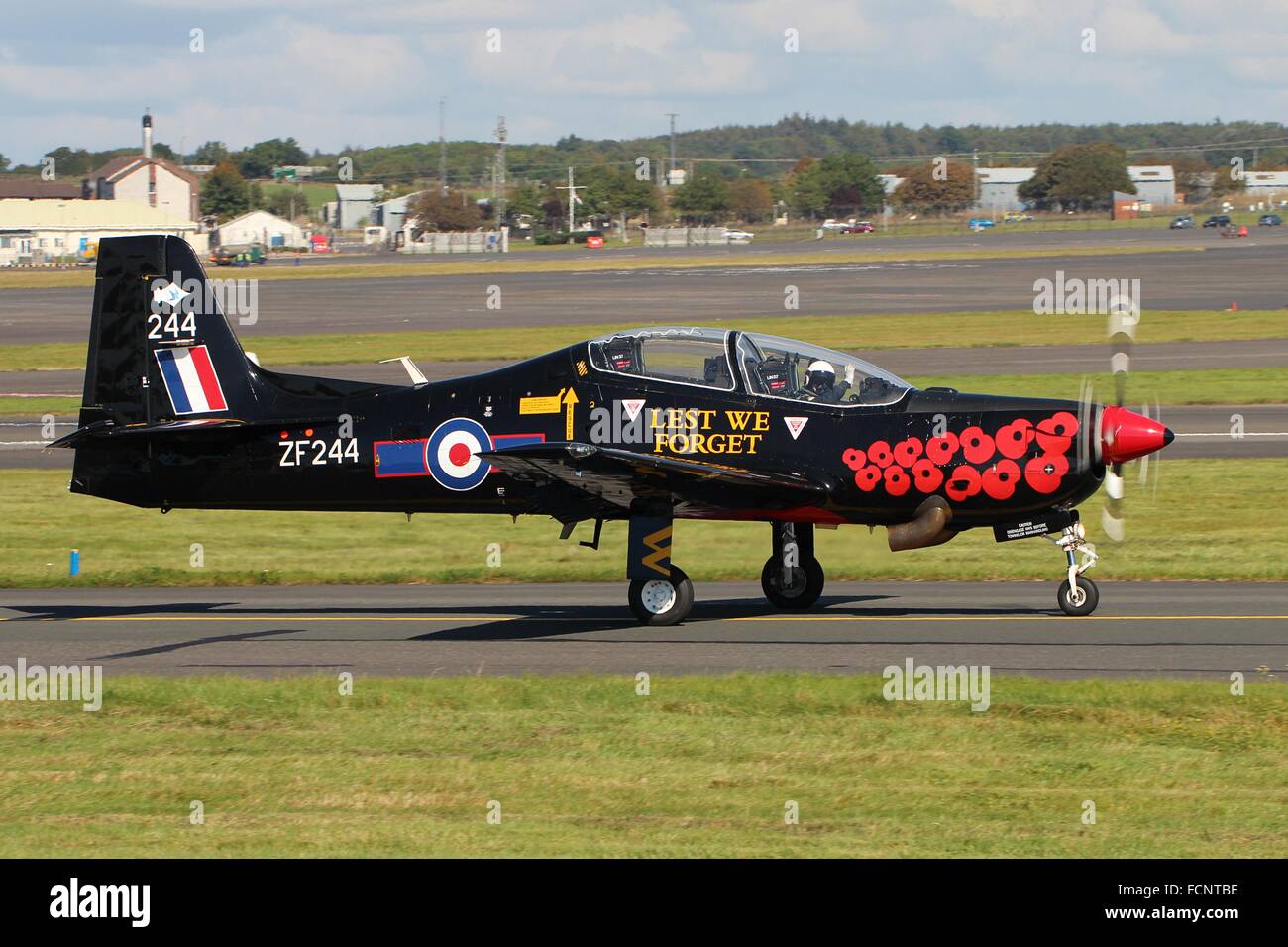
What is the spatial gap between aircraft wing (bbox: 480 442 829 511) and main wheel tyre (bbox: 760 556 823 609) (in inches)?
46.7

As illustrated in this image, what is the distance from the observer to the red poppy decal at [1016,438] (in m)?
14.3

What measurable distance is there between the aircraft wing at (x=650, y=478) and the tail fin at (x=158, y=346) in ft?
13.1

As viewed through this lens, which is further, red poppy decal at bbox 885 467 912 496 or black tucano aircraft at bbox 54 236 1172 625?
red poppy decal at bbox 885 467 912 496

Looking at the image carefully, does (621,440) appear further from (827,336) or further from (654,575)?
(827,336)

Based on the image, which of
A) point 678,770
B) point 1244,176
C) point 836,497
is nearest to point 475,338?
point 836,497

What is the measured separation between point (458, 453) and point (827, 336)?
32815mm

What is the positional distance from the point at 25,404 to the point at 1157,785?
35.4m

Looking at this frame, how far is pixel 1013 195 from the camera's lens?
181 m

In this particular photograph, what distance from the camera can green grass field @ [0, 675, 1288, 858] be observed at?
8.48 meters

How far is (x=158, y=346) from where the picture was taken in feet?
55.0

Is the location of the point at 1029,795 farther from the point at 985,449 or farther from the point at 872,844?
the point at 985,449

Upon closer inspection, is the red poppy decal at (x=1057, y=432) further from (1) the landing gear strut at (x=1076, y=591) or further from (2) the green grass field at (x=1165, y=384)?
(2) the green grass field at (x=1165, y=384)

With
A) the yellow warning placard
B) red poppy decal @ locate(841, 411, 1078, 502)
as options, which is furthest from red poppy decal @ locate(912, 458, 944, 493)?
the yellow warning placard

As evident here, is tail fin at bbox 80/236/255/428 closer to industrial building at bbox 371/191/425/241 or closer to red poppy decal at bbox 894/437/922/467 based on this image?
red poppy decal at bbox 894/437/922/467
